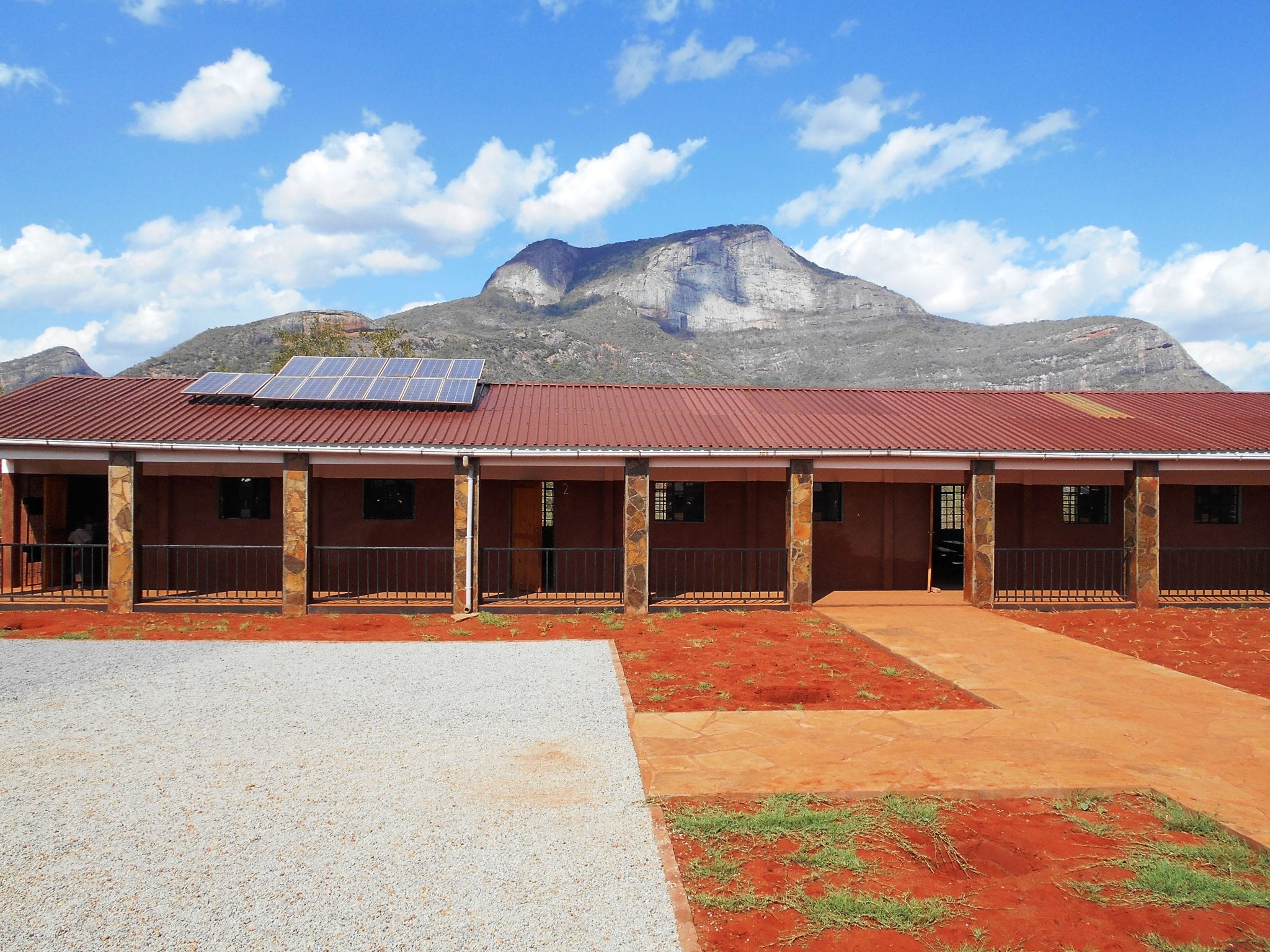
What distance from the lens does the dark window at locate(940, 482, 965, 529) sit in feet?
56.3

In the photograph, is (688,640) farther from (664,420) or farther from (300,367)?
(300,367)

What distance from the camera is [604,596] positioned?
1523 cm

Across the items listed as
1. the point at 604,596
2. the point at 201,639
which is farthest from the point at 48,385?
the point at 604,596

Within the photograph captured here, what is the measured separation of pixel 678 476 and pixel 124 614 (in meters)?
10.3

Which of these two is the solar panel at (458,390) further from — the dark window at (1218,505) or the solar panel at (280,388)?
the dark window at (1218,505)

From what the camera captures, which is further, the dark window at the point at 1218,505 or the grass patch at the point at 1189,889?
the dark window at the point at 1218,505

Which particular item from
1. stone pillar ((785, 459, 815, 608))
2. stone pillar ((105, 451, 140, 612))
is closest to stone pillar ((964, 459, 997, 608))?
stone pillar ((785, 459, 815, 608))

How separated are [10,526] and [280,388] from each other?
586 centimetres

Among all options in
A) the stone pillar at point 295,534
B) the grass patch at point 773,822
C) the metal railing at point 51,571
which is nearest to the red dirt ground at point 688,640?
the stone pillar at point 295,534

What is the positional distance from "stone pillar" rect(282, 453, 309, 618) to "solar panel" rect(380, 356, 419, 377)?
13.0 feet

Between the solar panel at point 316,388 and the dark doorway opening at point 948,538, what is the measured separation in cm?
1308

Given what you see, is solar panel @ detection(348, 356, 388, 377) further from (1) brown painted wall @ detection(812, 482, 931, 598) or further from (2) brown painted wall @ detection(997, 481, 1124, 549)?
(2) brown painted wall @ detection(997, 481, 1124, 549)

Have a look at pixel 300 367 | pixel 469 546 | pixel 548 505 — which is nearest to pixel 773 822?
pixel 469 546

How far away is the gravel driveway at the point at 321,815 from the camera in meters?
3.99
